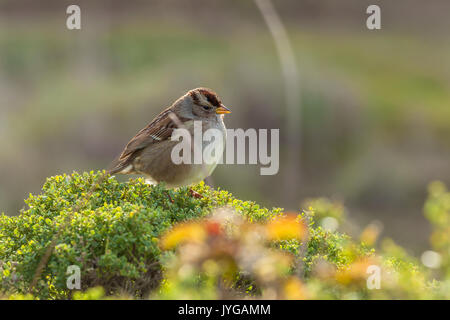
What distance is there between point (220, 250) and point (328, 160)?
15.0 m

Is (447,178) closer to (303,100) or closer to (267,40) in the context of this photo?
(303,100)

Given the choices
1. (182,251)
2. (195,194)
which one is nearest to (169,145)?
(195,194)

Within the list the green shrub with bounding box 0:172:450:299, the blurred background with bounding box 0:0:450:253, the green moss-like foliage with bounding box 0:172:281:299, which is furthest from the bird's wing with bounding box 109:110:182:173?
the blurred background with bounding box 0:0:450:253

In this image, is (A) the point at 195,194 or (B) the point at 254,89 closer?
(A) the point at 195,194

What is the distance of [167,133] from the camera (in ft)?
23.2

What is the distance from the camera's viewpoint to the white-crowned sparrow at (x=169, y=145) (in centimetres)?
663

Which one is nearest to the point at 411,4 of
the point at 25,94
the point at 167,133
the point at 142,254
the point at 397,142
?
the point at 397,142

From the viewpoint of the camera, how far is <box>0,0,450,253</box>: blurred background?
1675 centimetres

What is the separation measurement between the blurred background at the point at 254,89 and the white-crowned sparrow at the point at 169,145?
499cm

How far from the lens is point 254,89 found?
738 inches

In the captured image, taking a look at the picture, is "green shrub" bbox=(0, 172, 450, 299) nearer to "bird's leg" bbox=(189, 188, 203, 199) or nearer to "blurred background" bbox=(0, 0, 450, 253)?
"bird's leg" bbox=(189, 188, 203, 199)

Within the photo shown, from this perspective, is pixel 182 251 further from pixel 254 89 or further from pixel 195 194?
pixel 254 89

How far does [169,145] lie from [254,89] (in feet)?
39.4

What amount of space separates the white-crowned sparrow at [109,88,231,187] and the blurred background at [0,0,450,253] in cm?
499
